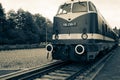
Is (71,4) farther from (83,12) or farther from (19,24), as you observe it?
(19,24)

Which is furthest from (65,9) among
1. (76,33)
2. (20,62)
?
(20,62)

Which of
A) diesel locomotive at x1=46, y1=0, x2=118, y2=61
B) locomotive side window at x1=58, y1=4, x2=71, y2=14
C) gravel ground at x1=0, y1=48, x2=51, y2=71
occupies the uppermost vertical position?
locomotive side window at x1=58, y1=4, x2=71, y2=14

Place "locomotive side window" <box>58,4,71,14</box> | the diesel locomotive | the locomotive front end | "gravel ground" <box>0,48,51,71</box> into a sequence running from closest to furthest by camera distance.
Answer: the diesel locomotive → the locomotive front end → "gravel ground" <box>0,48,51,71</box> → "locomotive side window" <box>58,4,71,14</box>

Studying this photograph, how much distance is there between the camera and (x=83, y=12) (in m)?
12.7

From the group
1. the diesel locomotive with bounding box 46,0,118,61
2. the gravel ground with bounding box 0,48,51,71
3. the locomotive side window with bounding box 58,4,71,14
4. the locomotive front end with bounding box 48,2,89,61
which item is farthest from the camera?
the locomotive side window with bounding box 58,4,71,14

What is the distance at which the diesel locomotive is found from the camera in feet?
39.5

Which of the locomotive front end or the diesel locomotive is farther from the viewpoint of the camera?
the locomotive front end

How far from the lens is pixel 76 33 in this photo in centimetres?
1262

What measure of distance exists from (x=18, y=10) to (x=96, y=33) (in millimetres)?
59647

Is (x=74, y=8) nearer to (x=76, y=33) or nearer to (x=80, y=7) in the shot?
(x=80, y=7)

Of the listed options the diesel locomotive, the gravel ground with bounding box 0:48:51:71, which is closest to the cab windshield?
the diesel locomotive

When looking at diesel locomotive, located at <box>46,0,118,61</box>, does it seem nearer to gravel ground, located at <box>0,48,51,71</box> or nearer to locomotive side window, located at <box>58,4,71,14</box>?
locomotive side window, located at <box>58,4,71,14</box>

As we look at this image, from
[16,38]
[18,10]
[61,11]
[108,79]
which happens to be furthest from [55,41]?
[18,10]

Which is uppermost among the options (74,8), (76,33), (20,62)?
(74,8)
